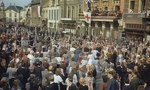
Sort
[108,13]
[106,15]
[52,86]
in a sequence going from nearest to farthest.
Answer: [52,86] < [108,13] < [106,15]

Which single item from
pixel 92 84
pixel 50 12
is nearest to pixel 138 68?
pixel 92 84

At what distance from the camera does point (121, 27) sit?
33.7m

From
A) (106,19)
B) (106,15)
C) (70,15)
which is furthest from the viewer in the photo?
(70,15)

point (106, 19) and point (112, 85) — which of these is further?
point (106, 19)

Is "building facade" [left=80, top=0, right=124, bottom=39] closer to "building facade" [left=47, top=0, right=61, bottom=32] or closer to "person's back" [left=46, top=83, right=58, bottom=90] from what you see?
"building facade" [left=47, top=0, right=61, bottom=32]

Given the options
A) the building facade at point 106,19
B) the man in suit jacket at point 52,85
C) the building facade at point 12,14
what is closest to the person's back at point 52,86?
the man in suit jacket at point 52,85

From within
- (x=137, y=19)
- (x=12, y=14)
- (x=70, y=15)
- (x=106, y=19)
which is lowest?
(x=12, y=14)

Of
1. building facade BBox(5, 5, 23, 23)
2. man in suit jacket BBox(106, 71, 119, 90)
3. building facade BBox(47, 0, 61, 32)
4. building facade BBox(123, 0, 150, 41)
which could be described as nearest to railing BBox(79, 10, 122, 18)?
building facade BBox(123, 0, 150, 41)

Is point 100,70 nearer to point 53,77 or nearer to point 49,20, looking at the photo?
point 53,77

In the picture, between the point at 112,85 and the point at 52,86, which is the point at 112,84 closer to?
the point at 112,85

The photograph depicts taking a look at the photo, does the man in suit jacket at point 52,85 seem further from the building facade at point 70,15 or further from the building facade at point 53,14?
the building facade at point 53,14

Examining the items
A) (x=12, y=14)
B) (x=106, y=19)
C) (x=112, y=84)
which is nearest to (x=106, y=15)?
(x=106, y=19)

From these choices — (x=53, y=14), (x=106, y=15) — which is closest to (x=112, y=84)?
(x=106, y=15)

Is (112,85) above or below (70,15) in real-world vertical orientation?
below
